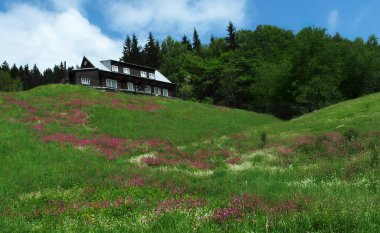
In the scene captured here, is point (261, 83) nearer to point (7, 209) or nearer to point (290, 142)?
point (290, 142)

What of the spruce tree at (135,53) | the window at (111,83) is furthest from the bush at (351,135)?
the spruce tree at (135,53)

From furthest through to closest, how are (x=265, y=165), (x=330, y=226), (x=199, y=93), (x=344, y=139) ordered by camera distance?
1. (x=199, y=93)
2. (x=344, y=139)
3. (x=265, y=165)
4. (x=330, y=226)

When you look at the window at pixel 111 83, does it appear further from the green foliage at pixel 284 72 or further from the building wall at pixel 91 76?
the green foliage at pixel 284 72

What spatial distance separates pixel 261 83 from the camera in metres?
93.1

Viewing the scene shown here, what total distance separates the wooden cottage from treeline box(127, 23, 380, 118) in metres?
13.8

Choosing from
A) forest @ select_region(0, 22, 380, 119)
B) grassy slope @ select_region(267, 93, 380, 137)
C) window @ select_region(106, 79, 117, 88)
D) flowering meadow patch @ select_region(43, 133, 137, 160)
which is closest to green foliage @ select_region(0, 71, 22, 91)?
forest @ select_region(0, 22, 380, 119)

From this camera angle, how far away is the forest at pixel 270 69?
79.4m

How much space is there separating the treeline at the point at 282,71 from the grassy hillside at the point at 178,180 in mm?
34901

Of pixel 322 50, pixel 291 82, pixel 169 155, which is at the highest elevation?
pixel 322 50

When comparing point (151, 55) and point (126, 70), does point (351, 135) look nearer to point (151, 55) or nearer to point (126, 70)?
point (126, 70)

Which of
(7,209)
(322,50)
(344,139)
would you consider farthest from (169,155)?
(322,50)

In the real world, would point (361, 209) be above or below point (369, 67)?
below

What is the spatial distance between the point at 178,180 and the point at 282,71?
7631cm

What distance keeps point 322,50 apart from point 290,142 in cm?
5607
